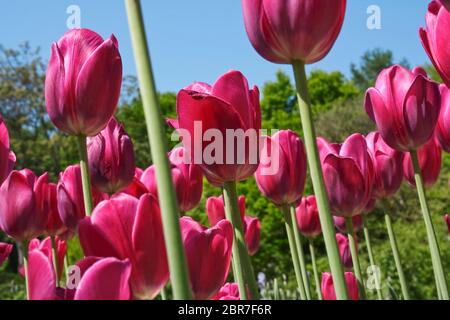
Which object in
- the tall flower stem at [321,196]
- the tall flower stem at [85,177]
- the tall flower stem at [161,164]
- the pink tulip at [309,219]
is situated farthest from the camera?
the pink tulip at [309,219]

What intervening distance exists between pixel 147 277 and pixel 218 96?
280 mm

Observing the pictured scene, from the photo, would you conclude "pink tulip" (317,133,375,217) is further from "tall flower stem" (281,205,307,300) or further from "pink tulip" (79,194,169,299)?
"pink tulip" (79,194,169,299)

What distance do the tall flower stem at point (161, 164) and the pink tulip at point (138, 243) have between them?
0.69ft

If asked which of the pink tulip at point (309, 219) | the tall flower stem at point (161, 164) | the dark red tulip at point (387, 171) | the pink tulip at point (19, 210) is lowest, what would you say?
the tall flower stem at point (161, 164)

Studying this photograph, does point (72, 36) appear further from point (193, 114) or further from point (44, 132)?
point (44, 132)

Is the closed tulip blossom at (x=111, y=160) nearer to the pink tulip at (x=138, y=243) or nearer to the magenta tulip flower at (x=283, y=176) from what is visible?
the magenta tulip flower at (x=283, y=176)

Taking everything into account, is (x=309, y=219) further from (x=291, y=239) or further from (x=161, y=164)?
(x=161, y=164)

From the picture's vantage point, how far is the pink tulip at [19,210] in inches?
42.4

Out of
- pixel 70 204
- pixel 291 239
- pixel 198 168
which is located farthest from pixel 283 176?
pixel 70 204

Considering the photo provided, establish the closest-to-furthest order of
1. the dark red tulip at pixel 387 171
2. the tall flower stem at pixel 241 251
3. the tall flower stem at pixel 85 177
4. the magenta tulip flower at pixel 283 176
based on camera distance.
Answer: the tall flower stem at pixel 241 251
the tall flower stem at pixel 85 177
the magenta tulip flower at pixel 283 176
the dark red tulip at pixel 387 171

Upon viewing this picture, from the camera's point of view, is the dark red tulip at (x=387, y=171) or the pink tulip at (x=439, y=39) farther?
the dark red tulip at (x=387, y=171)

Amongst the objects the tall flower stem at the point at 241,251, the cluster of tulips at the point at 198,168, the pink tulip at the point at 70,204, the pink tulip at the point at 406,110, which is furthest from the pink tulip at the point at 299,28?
the pink tulip at the point at 70,204

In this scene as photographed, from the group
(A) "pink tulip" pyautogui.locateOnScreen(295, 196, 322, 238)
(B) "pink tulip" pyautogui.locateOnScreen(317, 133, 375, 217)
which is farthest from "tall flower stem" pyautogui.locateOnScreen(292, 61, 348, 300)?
(A) "pink tulip" pyautogui.locateOnScreen(295, 196, 322, 238)
